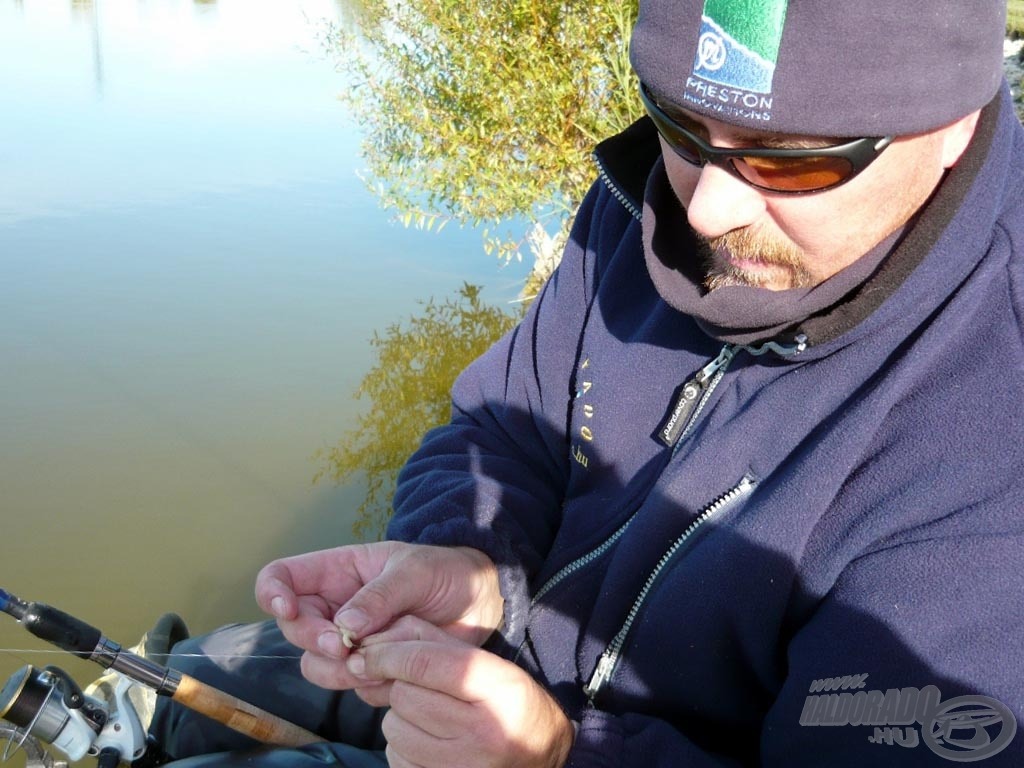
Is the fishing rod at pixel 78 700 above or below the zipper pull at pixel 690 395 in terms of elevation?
below

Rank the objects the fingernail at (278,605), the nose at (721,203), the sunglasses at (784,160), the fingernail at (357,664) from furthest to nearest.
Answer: the fingernail at (278,605)
the fingernail at (357,664)
the nose at (721,203)
the sunglasses at (784,160)

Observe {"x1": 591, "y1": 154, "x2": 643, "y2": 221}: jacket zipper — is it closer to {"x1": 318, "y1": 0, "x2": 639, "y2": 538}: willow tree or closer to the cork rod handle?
the cork rod handle

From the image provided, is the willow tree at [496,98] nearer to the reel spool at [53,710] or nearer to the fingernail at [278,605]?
the fingernail at [278,605]

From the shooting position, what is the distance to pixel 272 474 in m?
4.46

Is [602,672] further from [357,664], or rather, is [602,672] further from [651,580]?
[357,664]

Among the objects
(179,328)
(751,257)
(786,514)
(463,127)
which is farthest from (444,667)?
(179,328)

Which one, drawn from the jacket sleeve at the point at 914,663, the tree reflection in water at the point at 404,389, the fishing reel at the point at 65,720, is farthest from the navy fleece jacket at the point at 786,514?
the tree reflection in water at the point at 404,389

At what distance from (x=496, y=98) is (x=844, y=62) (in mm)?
3650

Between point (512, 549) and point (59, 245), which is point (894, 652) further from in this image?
point (59, 245)

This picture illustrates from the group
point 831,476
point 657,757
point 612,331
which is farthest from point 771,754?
point 612,331

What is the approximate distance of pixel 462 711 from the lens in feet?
4.75

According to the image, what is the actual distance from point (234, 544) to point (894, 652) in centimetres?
325

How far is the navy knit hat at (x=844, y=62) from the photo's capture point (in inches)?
47.2

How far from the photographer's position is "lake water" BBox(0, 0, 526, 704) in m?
3.97
